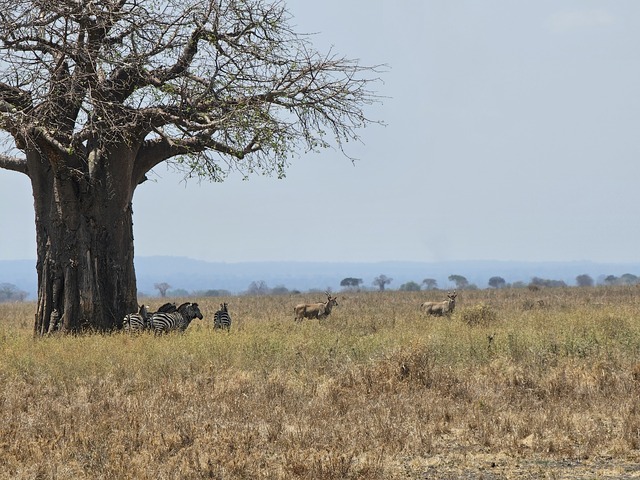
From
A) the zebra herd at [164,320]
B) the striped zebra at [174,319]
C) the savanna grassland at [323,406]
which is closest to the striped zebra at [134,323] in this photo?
the zebra herd at [164,320]

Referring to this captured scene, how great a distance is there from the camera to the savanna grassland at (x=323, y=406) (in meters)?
9.04

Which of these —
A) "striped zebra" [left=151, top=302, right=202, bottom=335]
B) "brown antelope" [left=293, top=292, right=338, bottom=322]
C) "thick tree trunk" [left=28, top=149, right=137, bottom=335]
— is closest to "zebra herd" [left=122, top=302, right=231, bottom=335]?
"striped zebra" [left=151, top=302, right=202, bottom=335]

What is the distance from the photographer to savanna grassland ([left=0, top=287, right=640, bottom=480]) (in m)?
9.04

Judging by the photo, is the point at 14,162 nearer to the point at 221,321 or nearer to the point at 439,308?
the point at 221,321

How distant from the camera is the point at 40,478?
8.85 metres

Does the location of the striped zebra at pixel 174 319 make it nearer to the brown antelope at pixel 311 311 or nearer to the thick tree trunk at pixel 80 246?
the thick tree trunk at pixel 80 246

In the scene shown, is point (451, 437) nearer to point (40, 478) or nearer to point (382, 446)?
point (382, 446)

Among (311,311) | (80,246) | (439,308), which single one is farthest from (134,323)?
(439,308)

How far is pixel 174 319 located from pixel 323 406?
10.7 m

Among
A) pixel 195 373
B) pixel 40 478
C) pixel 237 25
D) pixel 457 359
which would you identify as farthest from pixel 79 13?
pixel 40 478

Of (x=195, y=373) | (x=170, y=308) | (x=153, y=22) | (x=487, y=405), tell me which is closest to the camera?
(x=487, y=405)

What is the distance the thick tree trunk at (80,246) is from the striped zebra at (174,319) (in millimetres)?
1000

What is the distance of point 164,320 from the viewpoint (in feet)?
68.9

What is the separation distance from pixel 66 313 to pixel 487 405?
12.3 metres
